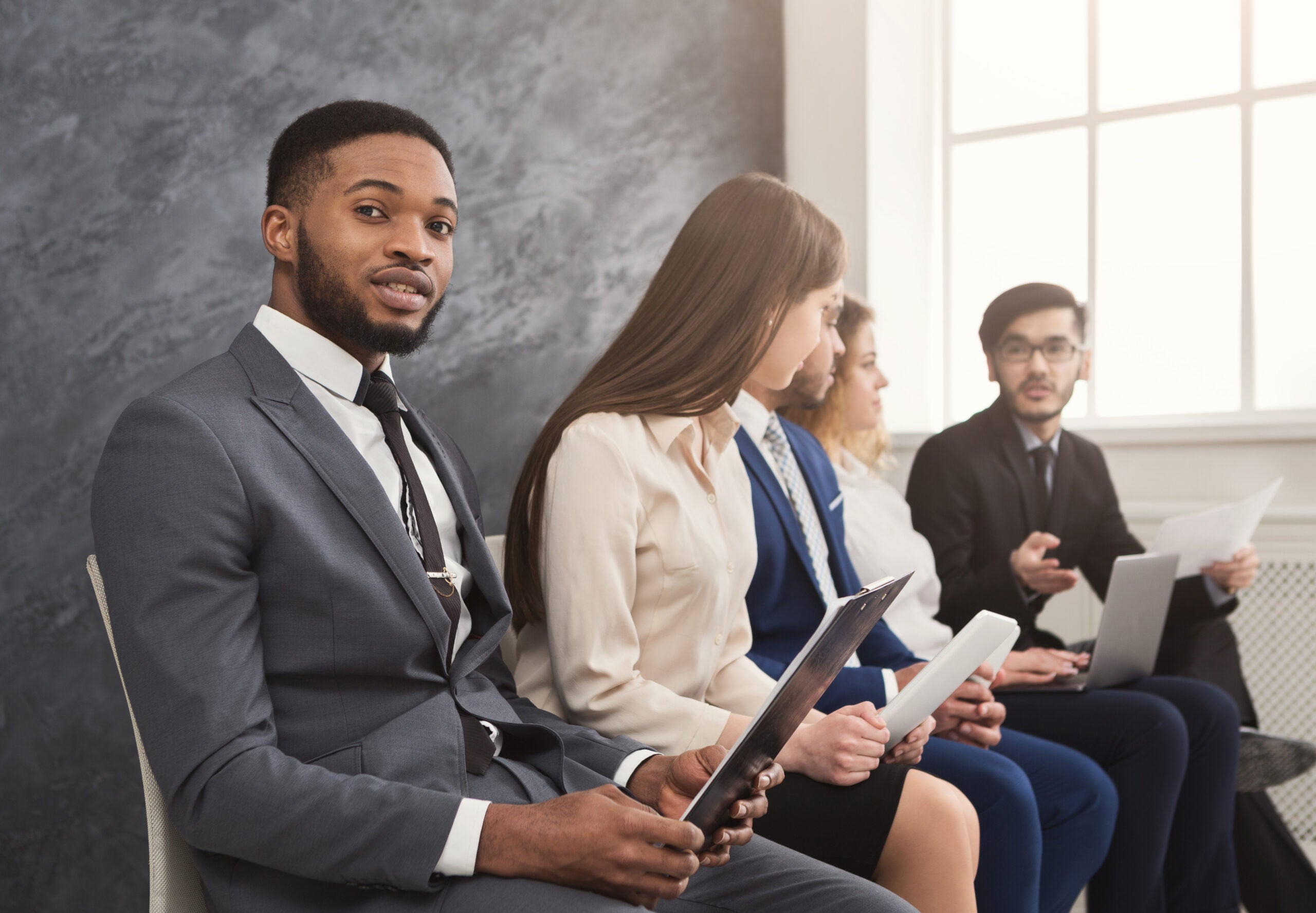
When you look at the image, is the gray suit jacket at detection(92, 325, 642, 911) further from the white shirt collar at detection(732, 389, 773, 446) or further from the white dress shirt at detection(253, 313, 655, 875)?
the white shirt collar at detection(732, 389, 773, 446)

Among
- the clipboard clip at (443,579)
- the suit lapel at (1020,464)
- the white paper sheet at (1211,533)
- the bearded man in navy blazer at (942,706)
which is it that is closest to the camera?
the clipboard clip at (443,579)

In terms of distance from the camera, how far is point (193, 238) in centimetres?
199

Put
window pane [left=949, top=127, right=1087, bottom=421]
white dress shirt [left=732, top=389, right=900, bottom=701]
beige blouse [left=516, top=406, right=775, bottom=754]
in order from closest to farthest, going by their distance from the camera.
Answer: beige blouse [left=516, top=406, right=775, bottom=754] → white dress shirt [left=732, top=389, right=900, bottom=701] → window pane [left=949, top=127, right=1087, bottom=421]

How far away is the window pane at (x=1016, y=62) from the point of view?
152 inches

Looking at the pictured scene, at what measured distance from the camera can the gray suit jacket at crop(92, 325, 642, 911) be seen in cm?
97

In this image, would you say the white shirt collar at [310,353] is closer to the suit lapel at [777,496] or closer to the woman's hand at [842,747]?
the woman's hand at [842,747]

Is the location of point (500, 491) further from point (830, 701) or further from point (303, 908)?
point (303, 908)

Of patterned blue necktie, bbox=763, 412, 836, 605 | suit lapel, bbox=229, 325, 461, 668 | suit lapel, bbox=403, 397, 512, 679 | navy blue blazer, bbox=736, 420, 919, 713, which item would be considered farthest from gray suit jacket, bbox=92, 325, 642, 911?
patterned blue necktie, bbox=763, 412, 836, 605

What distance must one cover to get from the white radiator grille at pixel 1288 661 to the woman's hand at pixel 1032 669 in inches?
47.3


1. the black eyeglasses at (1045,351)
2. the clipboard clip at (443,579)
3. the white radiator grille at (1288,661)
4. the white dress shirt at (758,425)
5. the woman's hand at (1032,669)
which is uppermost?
the black eyeglasses at (1045,351)

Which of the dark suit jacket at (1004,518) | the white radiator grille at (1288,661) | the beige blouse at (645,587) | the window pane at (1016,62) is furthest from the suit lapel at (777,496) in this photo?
the window pane at (1016,62)

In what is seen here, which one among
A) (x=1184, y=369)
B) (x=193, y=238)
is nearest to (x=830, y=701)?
(x=193, y=238)

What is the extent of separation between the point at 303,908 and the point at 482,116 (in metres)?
2.05

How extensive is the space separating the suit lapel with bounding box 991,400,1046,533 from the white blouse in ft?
0.94
